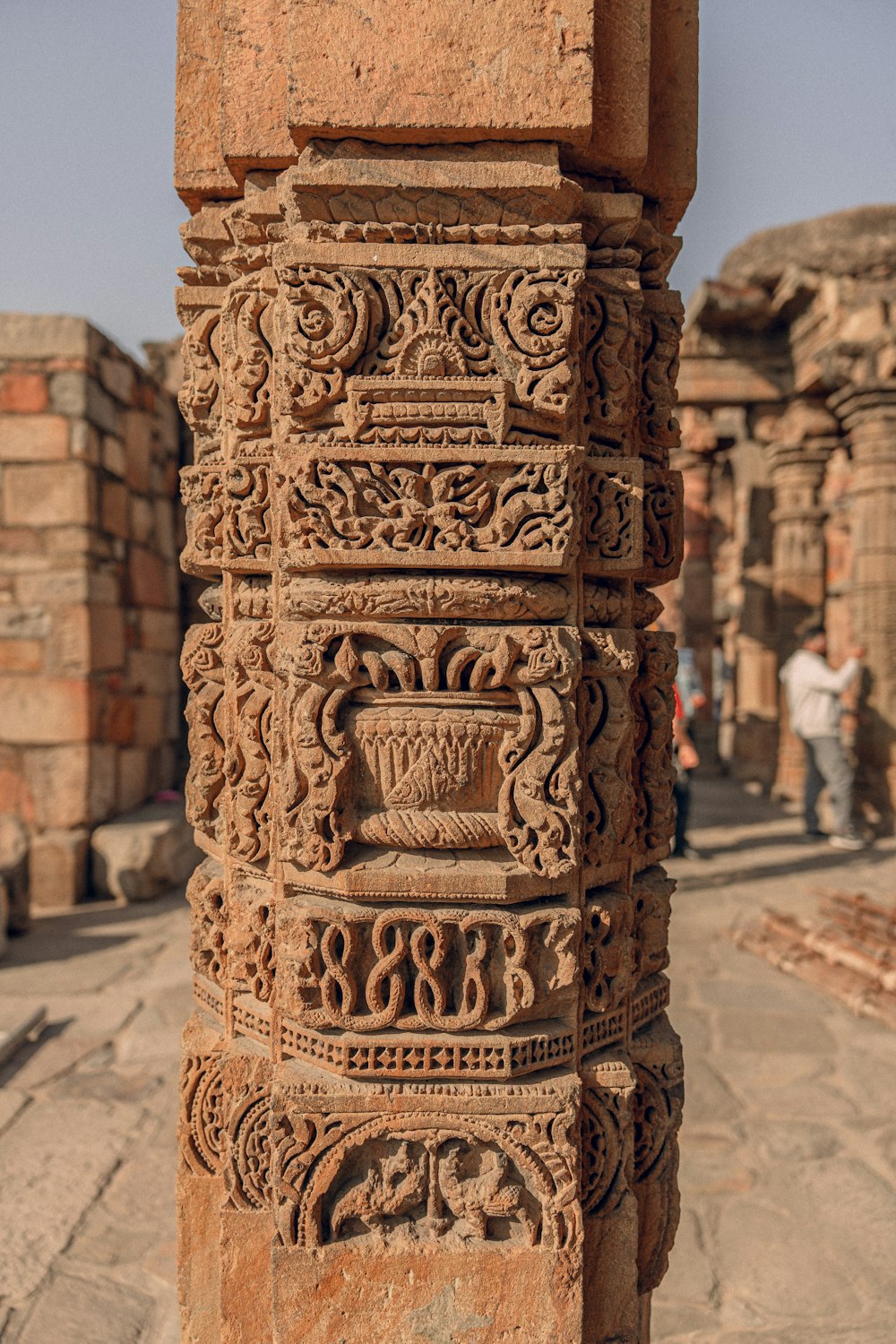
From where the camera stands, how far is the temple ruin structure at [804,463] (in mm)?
8195

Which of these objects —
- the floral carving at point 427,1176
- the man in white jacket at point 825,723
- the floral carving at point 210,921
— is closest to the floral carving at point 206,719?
the floral carving at point 210,921

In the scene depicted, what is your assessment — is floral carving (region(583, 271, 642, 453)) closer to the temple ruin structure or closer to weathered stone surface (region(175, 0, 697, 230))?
weathered stone surface (region(175, 0, 697, 230))

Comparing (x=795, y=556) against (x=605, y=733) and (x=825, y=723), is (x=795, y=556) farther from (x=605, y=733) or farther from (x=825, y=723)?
(x=605, y=733)

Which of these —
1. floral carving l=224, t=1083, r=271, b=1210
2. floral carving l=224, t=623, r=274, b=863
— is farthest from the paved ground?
floral carving l=224, t=623, r=274, b=863

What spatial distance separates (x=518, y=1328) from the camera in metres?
1.71

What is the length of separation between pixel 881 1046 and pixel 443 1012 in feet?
10.4

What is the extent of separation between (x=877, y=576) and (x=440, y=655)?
296 inches

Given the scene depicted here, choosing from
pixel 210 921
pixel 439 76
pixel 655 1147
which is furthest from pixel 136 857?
pixel 439 76

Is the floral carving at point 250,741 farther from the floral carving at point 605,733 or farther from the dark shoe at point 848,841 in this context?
the dark shoe at point 848,841

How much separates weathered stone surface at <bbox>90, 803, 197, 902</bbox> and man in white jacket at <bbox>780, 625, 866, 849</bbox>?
5085 mm

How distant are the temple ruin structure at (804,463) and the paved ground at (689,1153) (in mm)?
4081

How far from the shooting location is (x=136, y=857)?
6.16m

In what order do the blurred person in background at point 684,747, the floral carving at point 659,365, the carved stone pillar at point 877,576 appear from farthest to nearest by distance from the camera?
1. the carved stone pillar at point 877,576
2. the blurred person in background at point 684,747
3. the floral carving at point 659,365

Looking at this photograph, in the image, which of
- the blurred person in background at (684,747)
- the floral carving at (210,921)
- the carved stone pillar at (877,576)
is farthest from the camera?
the carved stone pillar at (877,576)
